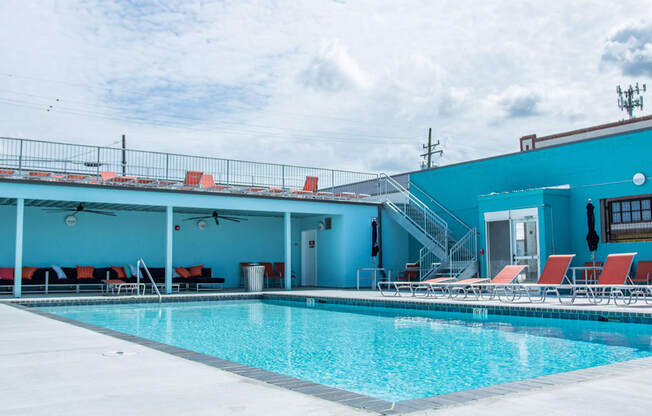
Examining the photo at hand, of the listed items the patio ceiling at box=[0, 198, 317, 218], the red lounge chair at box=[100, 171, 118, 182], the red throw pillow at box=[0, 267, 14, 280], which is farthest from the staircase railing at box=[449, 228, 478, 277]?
the red throw pillow at box=[0, 267, 14, 280]

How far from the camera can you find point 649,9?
1111cm

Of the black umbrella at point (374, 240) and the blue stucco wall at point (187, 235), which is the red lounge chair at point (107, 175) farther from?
the black umbrella at point (374, 240)

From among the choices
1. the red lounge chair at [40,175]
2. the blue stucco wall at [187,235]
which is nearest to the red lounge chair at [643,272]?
the blue stucco wall at [187,235]

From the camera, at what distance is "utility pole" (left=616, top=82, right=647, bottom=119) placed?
33500 mm

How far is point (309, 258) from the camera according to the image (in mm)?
19297

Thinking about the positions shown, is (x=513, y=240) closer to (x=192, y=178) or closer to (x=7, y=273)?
(x=192, y=178)

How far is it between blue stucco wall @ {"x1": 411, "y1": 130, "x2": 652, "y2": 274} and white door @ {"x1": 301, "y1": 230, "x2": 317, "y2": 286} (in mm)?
4711

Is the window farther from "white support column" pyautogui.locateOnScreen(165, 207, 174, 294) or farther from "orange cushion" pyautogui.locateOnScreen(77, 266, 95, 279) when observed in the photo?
"orange cushion" pyautogui.locateOnScreen(77, 266, 95, 279)

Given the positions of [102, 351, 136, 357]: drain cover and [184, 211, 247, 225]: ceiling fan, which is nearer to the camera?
[102, 351, 136, 357]: drain cover

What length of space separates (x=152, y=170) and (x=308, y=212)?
459 cm

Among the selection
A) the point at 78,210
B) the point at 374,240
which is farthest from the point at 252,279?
the point at 78,210

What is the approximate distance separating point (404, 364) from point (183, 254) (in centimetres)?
1294

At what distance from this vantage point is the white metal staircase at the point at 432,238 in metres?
15.3

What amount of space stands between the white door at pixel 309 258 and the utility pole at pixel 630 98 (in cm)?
2337
